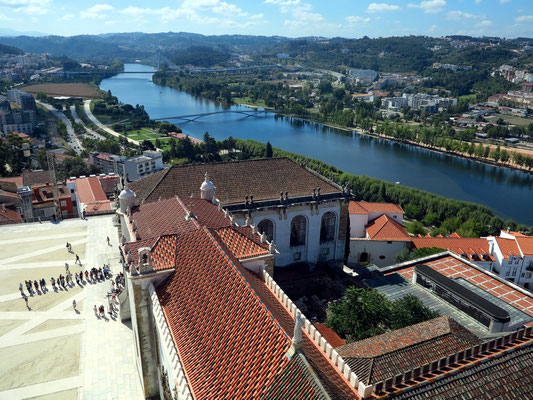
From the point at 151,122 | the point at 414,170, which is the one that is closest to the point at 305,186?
the point at 414,170

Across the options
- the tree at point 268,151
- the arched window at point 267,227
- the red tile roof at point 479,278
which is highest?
the arched window at point 267,227

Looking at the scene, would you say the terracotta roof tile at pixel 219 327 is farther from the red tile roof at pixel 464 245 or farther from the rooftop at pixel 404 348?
the red tile roof at pixel 464 245

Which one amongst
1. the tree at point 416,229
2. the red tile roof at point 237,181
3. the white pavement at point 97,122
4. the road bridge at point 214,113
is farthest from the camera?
the road bridge at point 214,113

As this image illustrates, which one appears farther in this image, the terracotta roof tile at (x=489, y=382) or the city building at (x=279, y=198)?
the city building at (x=279, y=198)

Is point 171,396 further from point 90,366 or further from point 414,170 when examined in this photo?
point 414,170

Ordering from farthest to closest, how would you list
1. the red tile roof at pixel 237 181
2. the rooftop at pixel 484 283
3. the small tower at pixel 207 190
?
the red tile roof at pixel 237 181, the rooftop at pixel 484 283, the small tower at pixel 207 190

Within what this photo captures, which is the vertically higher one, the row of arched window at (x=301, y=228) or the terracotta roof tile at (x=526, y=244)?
the row of arched window at (x=301, y=228)

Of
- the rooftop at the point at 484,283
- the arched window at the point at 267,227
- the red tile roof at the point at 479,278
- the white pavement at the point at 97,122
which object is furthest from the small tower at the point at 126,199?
the white pavement at the point at 97,122
